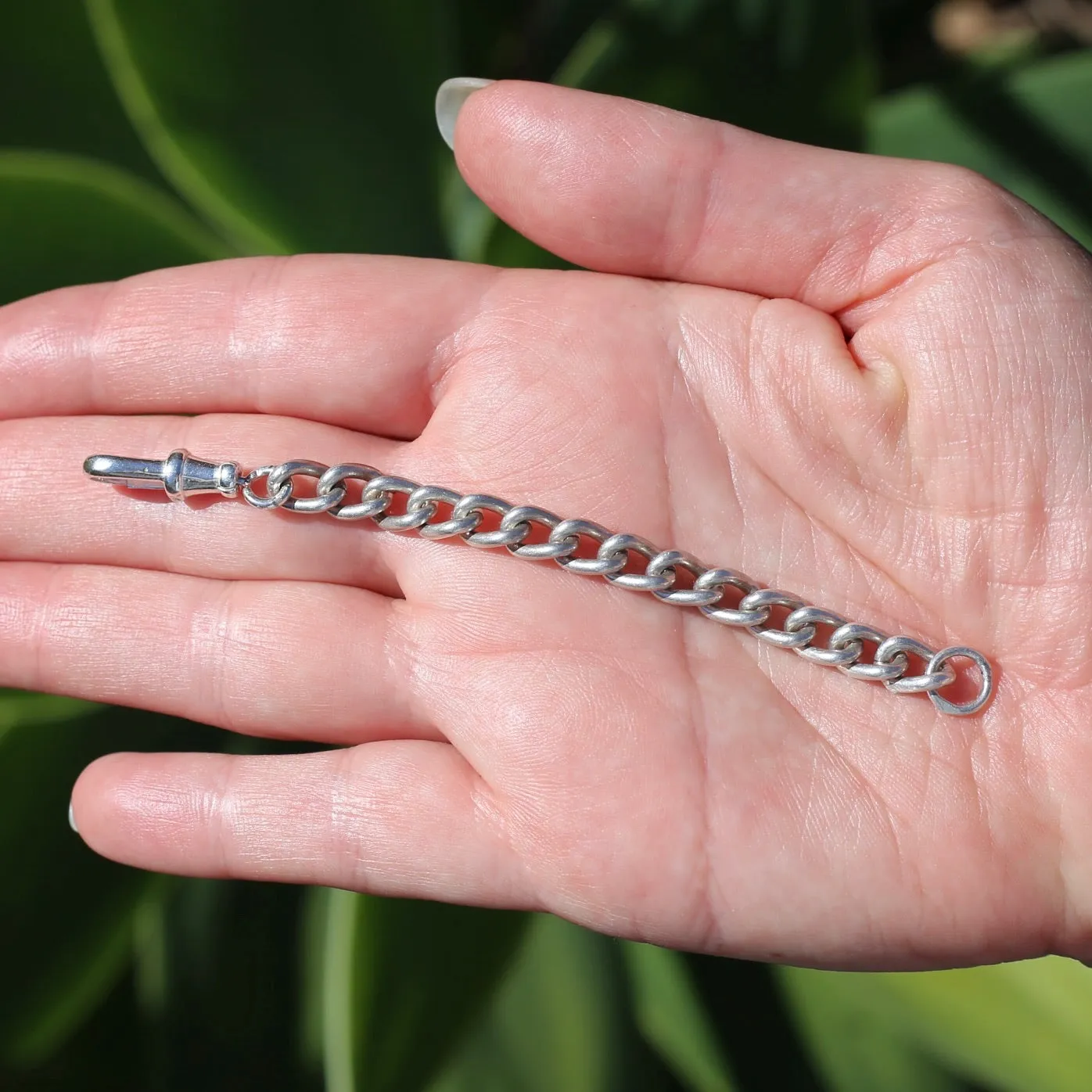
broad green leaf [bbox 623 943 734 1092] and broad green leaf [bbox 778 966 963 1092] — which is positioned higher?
broad green leaf [bbox 778 966 963 1092]

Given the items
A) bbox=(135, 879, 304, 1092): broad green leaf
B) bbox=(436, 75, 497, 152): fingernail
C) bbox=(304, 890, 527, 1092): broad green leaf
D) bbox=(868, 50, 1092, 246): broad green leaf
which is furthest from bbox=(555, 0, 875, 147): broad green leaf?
bbox=(135, 879, 304, 1092): broad green leaf

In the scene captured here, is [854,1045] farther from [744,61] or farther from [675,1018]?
[744,61]

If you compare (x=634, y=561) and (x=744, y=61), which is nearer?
(x=634, y=561)

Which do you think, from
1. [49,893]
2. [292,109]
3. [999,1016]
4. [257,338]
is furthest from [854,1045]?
[292,109]

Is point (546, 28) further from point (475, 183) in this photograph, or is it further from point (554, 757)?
point (554, 757)

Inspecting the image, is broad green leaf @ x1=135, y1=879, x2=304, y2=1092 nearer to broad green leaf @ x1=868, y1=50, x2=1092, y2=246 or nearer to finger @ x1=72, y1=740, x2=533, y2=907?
finger @ x1=72, y1=740, x2=533, y2=907

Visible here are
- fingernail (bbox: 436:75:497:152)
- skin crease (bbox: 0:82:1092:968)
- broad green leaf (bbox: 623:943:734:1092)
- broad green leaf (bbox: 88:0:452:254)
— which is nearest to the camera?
skin crease (bbox: 0:82:1092:968)
